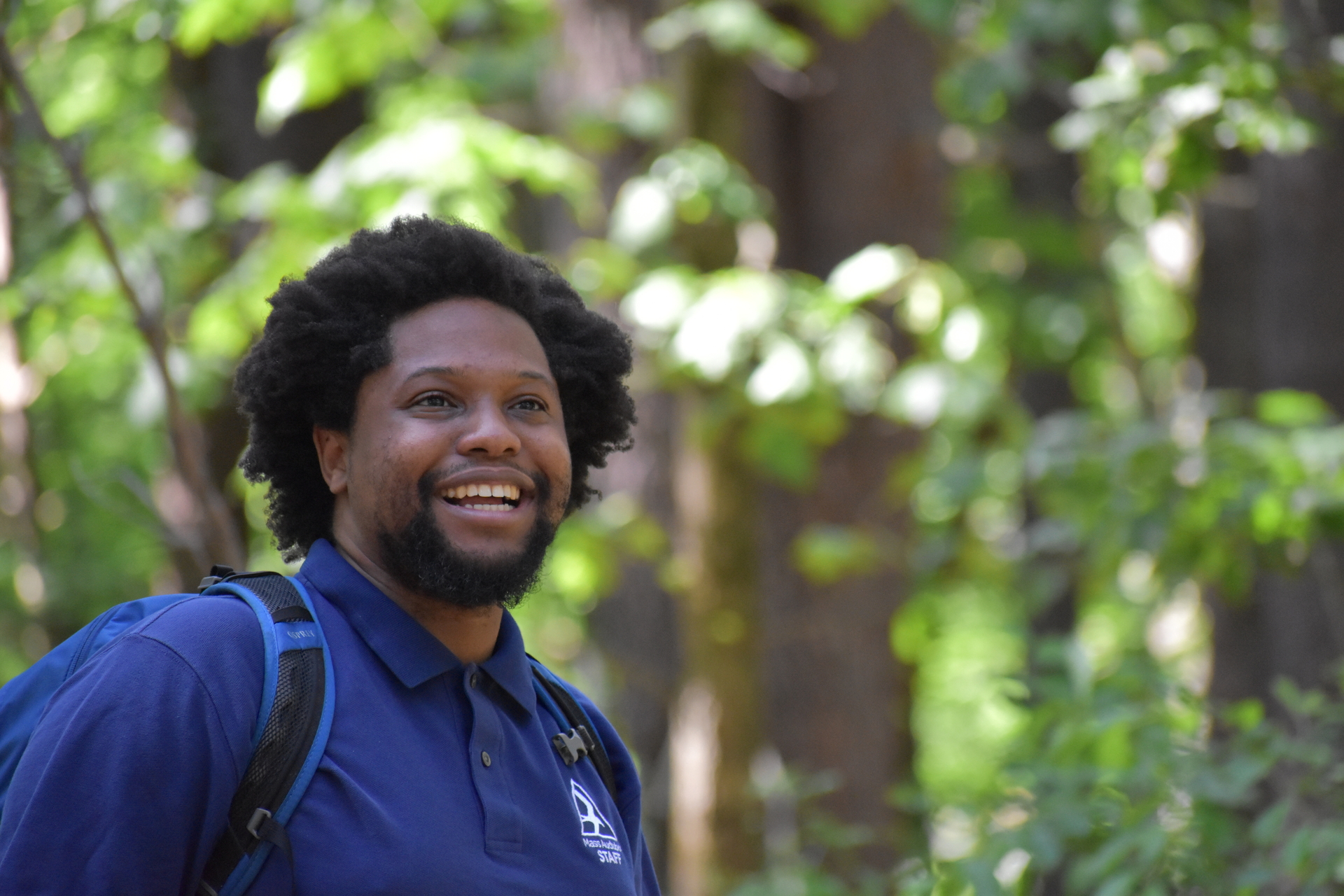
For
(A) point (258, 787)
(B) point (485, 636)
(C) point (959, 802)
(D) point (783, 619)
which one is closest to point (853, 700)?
(D) point (783, 619)

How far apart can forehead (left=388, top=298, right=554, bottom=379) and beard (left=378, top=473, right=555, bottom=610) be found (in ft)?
0.60

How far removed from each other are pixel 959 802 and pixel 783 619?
2.21 m

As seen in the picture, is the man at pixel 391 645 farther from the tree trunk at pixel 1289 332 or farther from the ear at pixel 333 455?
the tree trunk at pixel 1289 332

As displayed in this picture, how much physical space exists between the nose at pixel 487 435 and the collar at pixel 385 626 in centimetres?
24

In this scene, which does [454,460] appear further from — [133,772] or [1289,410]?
[1289,410]

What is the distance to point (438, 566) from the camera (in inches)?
74.9

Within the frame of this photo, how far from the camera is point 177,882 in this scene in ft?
5.06

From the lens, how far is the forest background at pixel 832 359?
3559mm

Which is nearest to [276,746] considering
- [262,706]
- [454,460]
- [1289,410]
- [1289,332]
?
[262,706]

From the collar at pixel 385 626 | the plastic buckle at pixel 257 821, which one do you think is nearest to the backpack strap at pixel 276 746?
the plastic buckle at pixel 257 821

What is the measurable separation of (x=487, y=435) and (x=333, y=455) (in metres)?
0.28

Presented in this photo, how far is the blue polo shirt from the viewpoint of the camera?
A: 1.51 meters

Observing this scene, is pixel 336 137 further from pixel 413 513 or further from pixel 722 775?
pixel 413 513

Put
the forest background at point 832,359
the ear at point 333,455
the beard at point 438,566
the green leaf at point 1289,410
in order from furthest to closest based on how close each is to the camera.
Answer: the green leaf at point 1289,410
the forest background at point 832,359
the ear at point 333,455
the beard at point 438,566
